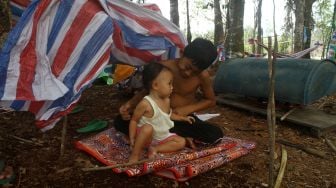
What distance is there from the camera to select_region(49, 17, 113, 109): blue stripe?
2.43 meters

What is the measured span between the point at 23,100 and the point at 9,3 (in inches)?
38.7

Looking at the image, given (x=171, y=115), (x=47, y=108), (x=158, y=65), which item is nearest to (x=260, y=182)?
(x=171, y=115)

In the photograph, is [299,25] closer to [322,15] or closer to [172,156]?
[172,156]

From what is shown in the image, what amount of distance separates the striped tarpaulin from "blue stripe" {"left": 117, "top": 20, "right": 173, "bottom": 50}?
0.33ft

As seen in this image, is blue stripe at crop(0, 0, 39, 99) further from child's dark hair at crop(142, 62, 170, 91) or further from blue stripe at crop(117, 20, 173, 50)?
child's dark hair at crop(142, 62, 170, 91)

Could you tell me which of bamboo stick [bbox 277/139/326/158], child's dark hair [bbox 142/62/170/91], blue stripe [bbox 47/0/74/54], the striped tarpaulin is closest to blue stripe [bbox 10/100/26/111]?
the striped tarpaulin

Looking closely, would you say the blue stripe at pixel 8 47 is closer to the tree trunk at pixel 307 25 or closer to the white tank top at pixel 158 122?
the white tank top at pixel 158 122

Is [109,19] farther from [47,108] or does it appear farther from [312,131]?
[312,131]

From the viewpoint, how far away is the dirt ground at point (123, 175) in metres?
2.53

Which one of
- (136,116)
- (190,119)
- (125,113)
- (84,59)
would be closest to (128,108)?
(125,113)

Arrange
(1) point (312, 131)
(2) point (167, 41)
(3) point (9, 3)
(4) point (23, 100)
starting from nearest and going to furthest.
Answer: (4) point (23, 100), (3) point (9, 3), (2) point (167, 41), (1) point (312, 131)

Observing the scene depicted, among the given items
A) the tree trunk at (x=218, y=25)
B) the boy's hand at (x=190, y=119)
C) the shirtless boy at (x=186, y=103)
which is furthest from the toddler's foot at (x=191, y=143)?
the tree trunk at (x=218, y=25)

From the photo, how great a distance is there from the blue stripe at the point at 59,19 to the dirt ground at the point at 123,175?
966 millimetres

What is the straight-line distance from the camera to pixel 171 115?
116 inches
